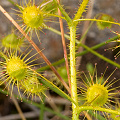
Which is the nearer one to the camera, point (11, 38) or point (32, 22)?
point (32, 22)

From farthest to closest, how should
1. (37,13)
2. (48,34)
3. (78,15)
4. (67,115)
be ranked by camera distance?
1. (48,34)
2. (67,115)
3. (37,13)
4. (78,15)

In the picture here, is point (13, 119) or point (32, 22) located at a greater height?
point (32, 22)

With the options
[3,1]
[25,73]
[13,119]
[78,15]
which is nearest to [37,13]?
[78,15]

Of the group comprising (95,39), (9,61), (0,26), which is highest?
(0,26)

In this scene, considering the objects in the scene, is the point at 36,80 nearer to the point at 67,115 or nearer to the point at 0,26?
the point at 67,115

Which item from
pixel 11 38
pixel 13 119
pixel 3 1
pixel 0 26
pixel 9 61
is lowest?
pixel 13 119

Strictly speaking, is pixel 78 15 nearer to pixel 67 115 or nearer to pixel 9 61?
pixel 9 61

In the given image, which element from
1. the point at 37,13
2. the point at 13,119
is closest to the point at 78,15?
the point at 37,13

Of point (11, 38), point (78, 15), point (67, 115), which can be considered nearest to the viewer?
point (78, 15)

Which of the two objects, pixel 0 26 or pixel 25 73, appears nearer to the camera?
pixel 25 73
